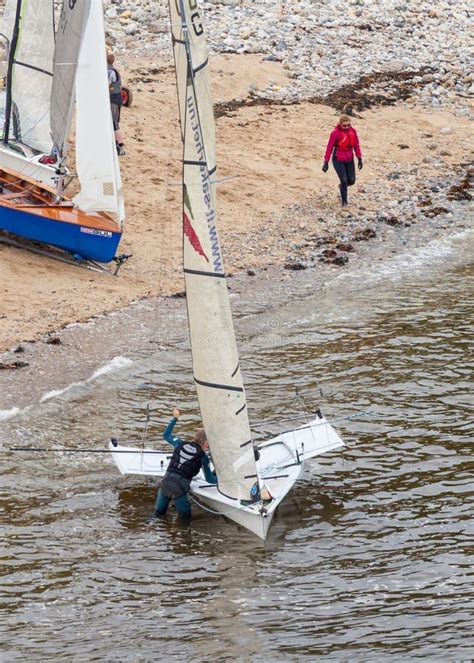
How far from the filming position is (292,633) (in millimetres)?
10805

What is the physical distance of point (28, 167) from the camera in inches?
782

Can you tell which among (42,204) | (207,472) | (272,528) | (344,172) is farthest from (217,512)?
(344,172)

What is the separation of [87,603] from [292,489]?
322cm

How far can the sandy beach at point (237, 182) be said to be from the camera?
732 inches

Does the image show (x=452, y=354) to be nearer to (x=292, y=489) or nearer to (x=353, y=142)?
(x=292, y=489)

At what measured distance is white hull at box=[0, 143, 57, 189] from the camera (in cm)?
1983

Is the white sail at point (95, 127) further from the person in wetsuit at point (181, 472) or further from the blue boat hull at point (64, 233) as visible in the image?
the person in wetsuit at point (181, 472)

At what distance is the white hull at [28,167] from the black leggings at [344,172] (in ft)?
18.3

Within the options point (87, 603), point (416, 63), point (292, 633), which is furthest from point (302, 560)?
point (416, 63)

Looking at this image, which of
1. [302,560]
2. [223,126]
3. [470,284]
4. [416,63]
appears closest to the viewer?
[302,560]

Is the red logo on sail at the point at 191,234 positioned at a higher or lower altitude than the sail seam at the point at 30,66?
lower

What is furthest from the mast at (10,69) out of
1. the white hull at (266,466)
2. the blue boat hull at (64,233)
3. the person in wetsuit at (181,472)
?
the person in wetsuit at (181,472)

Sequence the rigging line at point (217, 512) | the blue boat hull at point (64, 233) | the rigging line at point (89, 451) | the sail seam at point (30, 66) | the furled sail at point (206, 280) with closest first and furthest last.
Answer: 1. the furled sail at point (206, 280)
2. the rigging line at point (217, 512)
3. the rigging line at point (89, 451)
4. the blue boat hull at point (64, 233)
5. the sail seam at point (30, 66)

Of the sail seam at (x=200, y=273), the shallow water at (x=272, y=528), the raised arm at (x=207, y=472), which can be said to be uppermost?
the sail seam at (x=200, y=273)
